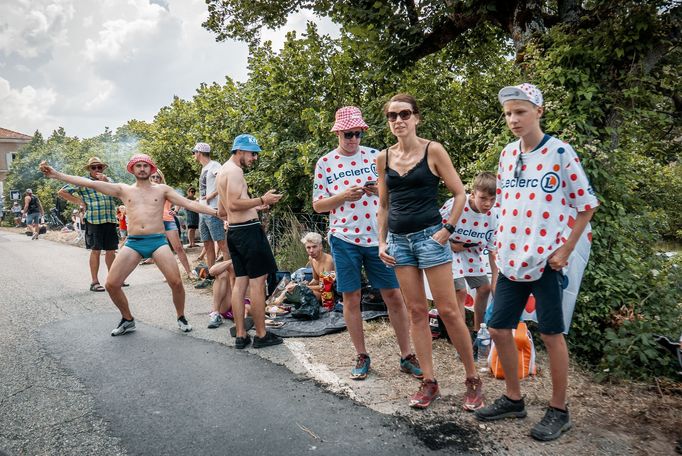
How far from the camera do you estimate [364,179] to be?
400 centimetres

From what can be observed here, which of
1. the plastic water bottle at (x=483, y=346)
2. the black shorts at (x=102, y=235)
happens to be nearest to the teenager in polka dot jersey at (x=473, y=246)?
the plastic water bottle at (x=483, y=346)

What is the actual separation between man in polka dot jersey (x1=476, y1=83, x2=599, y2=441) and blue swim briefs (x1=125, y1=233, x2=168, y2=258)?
3930 mm

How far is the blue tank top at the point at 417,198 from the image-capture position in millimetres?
3225

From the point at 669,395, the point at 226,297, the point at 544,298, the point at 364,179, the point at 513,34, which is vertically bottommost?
the point at 669,395

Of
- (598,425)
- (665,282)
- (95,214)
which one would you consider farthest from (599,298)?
(95,214)

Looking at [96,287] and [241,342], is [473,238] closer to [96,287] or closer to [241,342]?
[241,342]

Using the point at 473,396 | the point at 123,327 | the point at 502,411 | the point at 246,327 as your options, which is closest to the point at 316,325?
the point at 246,327

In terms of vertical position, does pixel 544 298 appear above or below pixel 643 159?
below

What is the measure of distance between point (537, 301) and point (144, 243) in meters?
4.26

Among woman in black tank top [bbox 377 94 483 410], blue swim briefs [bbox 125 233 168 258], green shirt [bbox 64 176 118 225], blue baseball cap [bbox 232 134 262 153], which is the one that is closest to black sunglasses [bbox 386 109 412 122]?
woman in black tank top [bbox 377 94 483 410]

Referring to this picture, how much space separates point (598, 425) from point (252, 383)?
8.42 feet

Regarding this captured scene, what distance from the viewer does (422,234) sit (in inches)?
128

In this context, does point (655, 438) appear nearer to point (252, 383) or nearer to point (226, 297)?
point (252, 383)

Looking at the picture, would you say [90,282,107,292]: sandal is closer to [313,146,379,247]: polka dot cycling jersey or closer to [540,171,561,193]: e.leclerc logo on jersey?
[313,146,379,247]: polka dot cycling jersey
